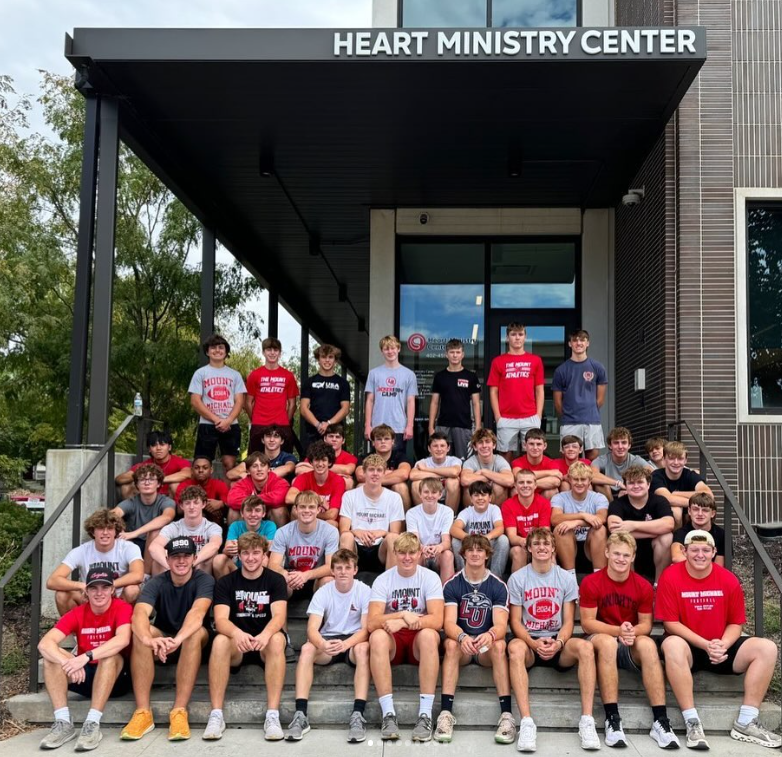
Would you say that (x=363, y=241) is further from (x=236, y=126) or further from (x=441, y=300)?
(x=236, y=126)

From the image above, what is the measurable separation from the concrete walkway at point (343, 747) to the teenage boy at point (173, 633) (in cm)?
14

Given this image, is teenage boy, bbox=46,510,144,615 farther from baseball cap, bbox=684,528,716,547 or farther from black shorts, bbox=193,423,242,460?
baseball cap, bbox=684,528,716,547

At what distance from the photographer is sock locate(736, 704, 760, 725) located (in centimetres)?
577

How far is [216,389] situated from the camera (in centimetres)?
898

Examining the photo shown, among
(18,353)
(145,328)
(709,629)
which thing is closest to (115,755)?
(709,629)

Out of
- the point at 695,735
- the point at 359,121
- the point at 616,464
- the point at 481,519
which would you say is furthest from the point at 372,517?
the point at 359,121

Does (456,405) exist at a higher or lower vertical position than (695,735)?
higher

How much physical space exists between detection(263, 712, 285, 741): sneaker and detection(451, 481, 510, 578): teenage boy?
6.14ft

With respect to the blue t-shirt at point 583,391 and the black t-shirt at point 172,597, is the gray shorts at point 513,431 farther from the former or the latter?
the black t-shirt at point 172,597

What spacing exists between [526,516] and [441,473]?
916mm

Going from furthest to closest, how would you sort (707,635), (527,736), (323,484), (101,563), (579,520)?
(323,484)
(579,520)
(101,563)
(707,635)
(527,736)

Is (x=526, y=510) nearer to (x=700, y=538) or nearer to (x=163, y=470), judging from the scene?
(x=700, y=538)

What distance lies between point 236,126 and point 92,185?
70.2 inches

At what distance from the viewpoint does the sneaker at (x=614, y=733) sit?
18.4 feet
